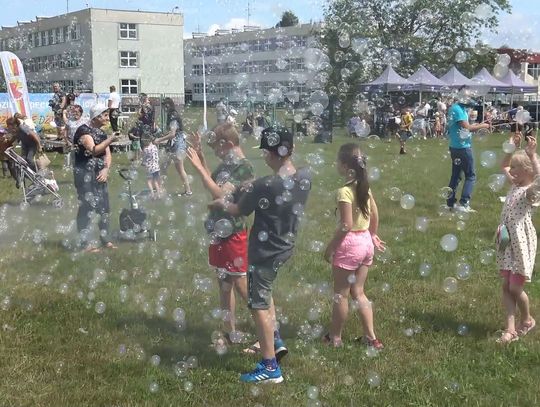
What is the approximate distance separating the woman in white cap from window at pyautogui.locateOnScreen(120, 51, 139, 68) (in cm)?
857

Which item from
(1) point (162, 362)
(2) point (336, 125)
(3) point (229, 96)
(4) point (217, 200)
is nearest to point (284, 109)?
(2) point (336, 125)

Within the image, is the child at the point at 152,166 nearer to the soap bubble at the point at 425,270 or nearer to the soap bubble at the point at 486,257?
the soap bubble at the point at 425,270

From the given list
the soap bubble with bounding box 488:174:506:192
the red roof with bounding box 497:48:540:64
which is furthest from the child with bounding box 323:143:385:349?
the red roof with bounding box 497:48:540:64

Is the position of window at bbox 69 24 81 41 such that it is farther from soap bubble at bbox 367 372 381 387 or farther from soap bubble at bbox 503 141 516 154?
soap bubble at bbox 367 372 381 387

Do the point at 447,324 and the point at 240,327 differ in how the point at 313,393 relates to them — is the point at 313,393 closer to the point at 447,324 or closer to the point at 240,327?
the point at 240,327

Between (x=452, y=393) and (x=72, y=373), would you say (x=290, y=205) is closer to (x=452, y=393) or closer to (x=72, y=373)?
(x=452, y=393)

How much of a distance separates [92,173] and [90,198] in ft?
0.98

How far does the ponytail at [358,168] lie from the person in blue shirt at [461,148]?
14.4ft

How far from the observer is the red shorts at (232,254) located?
4296mm

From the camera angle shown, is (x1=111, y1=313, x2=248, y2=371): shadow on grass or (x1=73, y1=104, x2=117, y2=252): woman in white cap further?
(x1=73, y1=104, x2=117, y2=252): woman in white cap

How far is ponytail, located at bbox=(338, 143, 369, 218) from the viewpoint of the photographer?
13.7ft

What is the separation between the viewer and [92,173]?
745cm

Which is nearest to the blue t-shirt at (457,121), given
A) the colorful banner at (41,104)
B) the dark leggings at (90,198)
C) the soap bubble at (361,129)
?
the soap bubble at (361,129)

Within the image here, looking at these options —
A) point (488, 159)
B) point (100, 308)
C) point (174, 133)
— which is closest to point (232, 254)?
point (100, 308)
